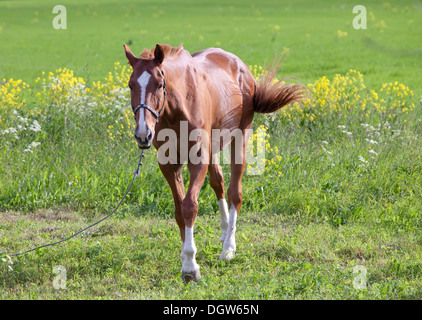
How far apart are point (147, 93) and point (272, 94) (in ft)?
6.87

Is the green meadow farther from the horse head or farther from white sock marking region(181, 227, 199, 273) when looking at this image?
the horse head

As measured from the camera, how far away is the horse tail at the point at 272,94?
6.15 meters

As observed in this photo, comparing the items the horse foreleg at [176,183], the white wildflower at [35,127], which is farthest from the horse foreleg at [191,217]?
the white wildflower at [35,127]

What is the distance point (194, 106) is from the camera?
16.4 feet

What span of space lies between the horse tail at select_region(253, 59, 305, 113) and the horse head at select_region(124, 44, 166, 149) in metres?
1.84

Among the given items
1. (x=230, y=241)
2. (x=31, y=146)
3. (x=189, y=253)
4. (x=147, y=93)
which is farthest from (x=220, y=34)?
(x=147, y=93)

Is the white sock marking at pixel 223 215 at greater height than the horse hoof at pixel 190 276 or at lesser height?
greater

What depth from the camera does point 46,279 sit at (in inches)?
204

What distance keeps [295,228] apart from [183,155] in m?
1.98

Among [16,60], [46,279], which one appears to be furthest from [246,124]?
[16,60]

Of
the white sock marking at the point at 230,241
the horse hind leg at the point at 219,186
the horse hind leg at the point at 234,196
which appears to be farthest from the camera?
the horse hind leg at the point at 219,186

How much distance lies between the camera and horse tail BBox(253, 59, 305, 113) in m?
6.15

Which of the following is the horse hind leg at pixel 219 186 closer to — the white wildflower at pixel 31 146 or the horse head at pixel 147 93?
the horse head at pixel 147 93

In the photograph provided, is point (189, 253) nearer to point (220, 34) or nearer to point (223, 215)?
point (223, 215)
